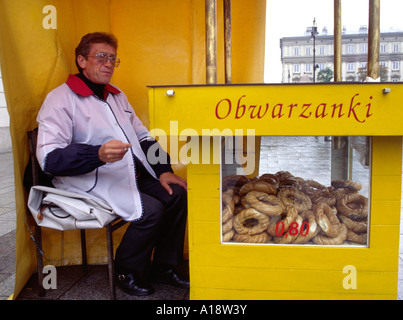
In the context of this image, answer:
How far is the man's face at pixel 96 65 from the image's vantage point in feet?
6.81

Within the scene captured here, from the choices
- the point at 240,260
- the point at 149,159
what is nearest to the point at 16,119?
the point at 149,159

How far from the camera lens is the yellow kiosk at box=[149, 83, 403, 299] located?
149 cm

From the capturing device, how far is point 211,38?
156cm

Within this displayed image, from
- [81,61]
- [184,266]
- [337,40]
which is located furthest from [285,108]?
[184,266]

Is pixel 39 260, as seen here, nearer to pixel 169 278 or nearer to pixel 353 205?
pixel 169 278

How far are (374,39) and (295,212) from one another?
0.89 meters

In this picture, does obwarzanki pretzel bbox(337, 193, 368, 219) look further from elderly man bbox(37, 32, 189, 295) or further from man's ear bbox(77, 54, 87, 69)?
man's ear bbox(77, 54, 87, 69)

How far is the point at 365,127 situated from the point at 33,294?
205cm

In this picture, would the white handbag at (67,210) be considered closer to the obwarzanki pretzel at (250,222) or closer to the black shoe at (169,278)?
the black shoe at (169,278)

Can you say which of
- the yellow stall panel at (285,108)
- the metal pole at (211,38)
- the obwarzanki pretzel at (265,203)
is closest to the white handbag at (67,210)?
the yellow stall panel at (285,108)

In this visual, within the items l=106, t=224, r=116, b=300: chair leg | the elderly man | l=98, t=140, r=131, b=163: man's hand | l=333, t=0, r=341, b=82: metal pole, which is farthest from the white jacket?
l=333, t=0, r=341, b=82: metal pole

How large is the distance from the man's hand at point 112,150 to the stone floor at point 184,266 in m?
0.68

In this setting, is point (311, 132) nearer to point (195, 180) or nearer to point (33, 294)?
point (195, 180)
